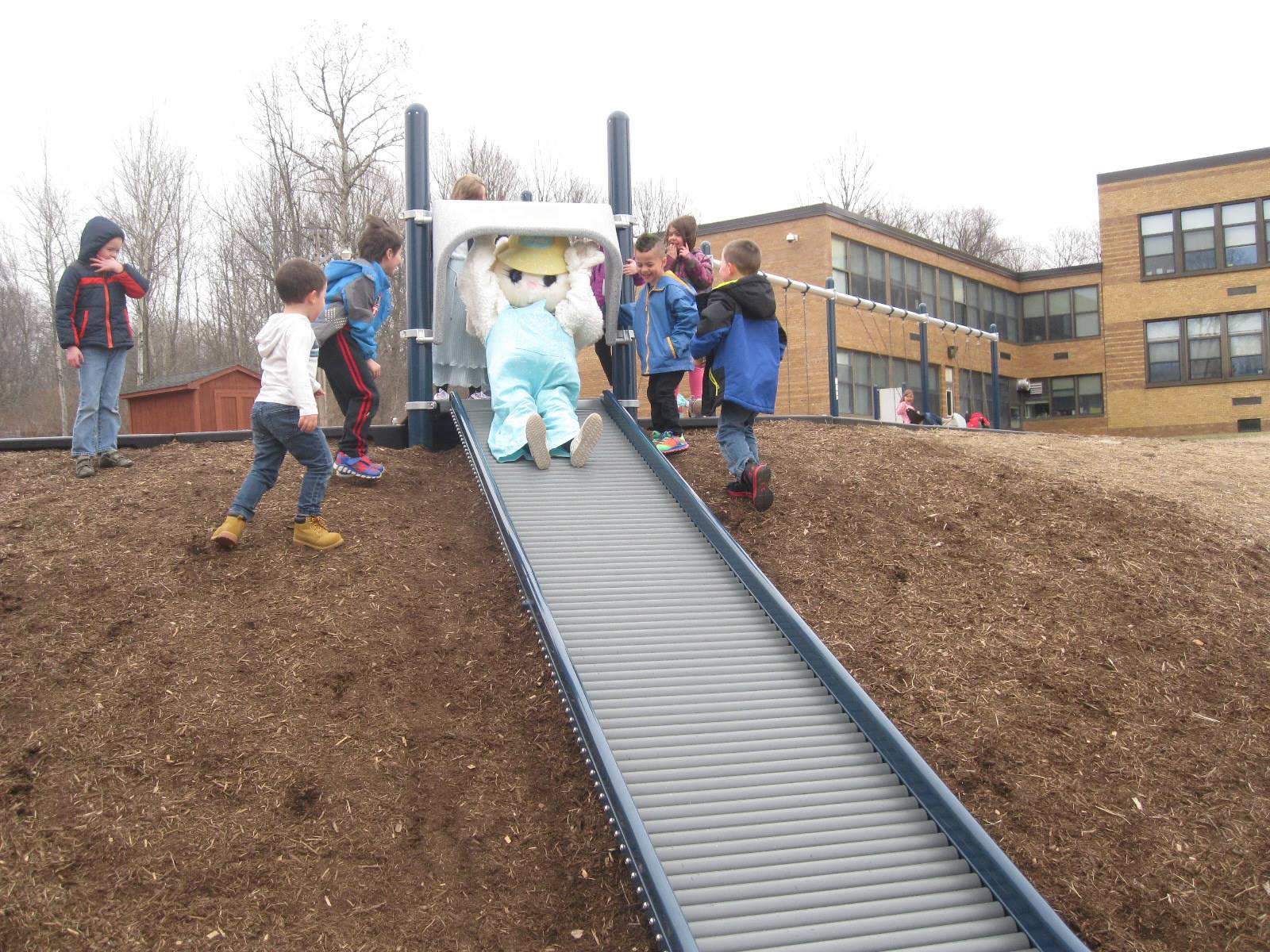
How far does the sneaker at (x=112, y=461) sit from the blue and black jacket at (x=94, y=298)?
74cm

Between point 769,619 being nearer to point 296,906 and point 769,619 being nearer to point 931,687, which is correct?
point 931,687

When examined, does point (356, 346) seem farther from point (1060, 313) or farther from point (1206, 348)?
point (1060, 313)

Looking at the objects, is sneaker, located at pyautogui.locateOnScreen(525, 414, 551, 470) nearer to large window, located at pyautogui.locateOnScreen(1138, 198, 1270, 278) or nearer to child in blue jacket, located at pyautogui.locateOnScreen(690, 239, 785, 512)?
child in blue jacket, located at pyautogui.locateOnScreen(690, 239, 785, 512)

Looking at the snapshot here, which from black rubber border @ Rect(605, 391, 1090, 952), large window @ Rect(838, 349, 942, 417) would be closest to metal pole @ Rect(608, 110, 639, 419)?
black rubber border @ Rect(605, 391, 1090, 952)

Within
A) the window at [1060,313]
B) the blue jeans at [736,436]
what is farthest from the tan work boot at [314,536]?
the window at [1060,313]

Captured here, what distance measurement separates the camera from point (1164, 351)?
31.5 m

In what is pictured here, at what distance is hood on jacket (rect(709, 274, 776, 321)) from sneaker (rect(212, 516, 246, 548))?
342 cm

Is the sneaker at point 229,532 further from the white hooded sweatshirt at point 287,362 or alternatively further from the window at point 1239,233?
the window at point 1239,233

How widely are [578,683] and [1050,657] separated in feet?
8.49

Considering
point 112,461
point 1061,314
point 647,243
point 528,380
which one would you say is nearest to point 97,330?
point 112,461

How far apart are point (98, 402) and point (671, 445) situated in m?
3.93

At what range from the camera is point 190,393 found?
21422 mm

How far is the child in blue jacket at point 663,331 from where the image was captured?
8.02 meters

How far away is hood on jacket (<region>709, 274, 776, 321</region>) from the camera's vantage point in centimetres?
706
